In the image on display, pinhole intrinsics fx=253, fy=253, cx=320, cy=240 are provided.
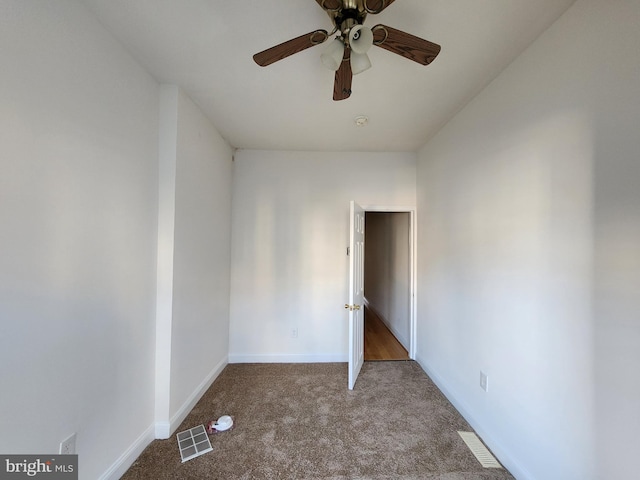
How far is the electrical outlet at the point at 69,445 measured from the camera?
46.4 inches

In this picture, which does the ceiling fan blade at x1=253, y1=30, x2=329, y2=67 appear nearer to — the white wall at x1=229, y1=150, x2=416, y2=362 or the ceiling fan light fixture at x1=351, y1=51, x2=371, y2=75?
the ceiling fan light fixture at x1=351, y1=51, x2=371, y2=75

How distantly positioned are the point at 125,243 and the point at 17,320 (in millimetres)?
631

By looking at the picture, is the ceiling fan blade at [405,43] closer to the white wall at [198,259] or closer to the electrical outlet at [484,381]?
the white wall at [198,259]

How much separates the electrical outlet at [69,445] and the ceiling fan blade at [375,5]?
2.33m

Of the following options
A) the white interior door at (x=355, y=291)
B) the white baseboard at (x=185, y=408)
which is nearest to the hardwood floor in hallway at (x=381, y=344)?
the white interior door at (x=355, y=291)

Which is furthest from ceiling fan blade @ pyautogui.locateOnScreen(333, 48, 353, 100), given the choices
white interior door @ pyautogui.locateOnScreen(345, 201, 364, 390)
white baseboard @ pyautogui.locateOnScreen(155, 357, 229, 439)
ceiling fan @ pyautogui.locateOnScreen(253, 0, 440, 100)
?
white baseboard @ pyautogui.locateOnScreen(155, 357, 229, 439)

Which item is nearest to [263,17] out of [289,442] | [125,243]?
Answer: [125,243]

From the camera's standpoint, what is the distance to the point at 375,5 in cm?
98

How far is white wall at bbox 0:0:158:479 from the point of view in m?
0.99

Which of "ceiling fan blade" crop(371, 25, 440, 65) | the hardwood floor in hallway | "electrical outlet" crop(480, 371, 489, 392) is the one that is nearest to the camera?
"ceiling fan blade" crop(371, 25, 440, 65)

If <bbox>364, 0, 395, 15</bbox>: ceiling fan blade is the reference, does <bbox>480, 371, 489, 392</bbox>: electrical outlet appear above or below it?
below

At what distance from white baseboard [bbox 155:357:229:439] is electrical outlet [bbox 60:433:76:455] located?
686 mm

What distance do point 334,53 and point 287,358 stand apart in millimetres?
3041

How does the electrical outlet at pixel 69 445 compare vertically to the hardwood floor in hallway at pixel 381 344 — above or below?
above
